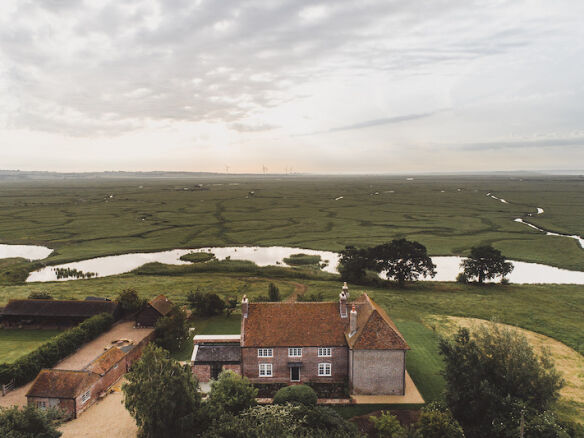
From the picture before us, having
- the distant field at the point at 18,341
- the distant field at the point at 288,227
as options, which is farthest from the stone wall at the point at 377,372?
the distant field at the point at 288,227

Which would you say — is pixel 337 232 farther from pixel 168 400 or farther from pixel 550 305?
pixel 168 400

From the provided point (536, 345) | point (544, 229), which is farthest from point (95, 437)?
point (544, 229)

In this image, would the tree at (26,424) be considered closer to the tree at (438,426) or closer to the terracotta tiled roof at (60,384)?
the terracotta tiled roof at (60,384)

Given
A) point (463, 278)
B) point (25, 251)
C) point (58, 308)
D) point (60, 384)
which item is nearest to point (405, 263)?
point (463, 278)

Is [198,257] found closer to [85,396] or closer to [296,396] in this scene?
[85,396]

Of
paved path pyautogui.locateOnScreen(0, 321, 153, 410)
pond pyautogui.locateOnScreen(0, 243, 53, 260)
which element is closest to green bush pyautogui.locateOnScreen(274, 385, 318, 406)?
paved path pyautogui.locateOnScreen(0, 321, 153, 410)

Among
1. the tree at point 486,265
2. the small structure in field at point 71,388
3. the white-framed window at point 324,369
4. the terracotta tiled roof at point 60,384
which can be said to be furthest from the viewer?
the tree at point 486,265

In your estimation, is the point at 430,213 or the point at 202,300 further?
the point at 430,213
